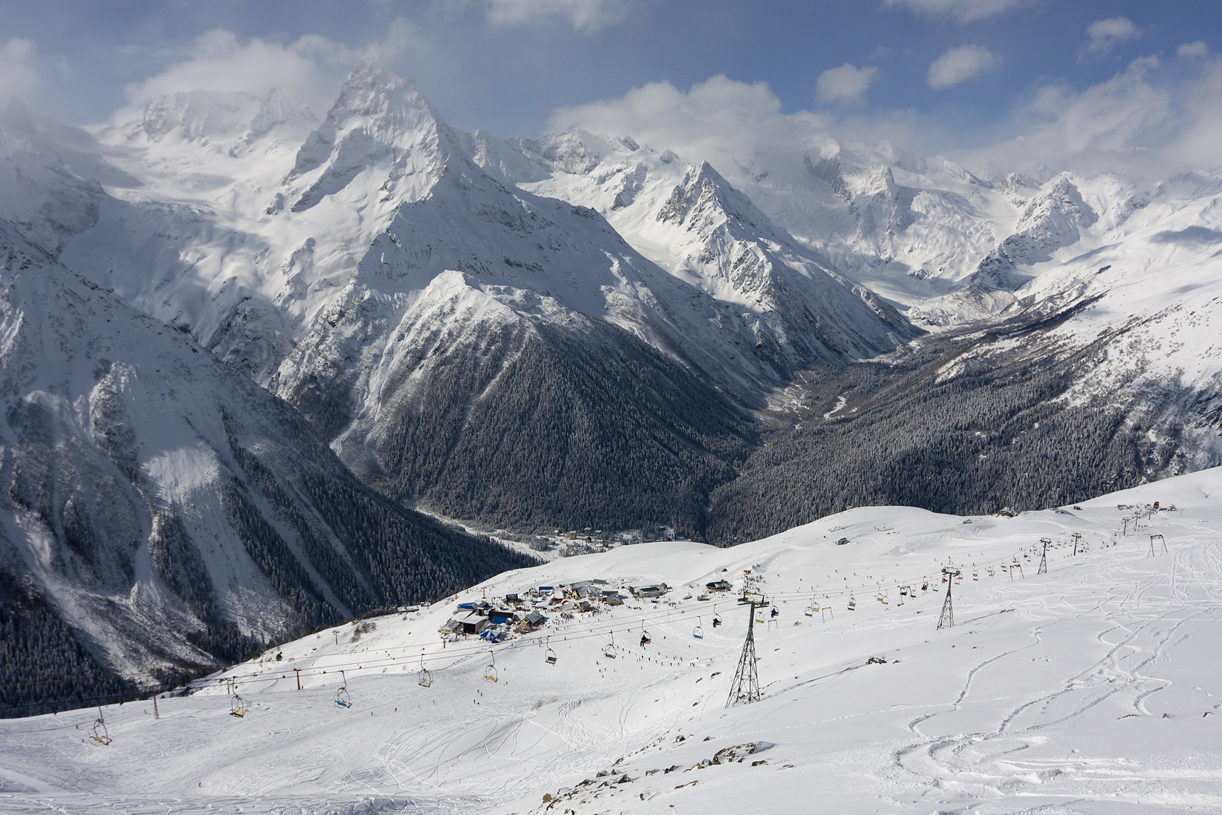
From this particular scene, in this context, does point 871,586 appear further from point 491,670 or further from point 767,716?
point 767,716

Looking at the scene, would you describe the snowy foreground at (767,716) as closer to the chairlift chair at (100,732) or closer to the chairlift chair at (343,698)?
the chairlift chair at (100,732)

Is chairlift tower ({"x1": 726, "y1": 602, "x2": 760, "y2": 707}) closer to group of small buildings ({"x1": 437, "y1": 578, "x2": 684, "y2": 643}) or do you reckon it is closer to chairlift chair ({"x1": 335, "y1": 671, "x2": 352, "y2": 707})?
chairlift chair ({"x1": 335, "y1": 671, "x2": 352, "y2": 707})

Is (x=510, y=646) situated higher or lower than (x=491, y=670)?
higher

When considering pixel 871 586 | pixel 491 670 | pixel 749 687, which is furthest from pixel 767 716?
pixel 871 586

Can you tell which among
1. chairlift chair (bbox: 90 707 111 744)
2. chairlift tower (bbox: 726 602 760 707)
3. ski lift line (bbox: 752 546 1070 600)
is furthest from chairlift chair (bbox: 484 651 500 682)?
ski lift line (bbox: 752 546 1070 600)

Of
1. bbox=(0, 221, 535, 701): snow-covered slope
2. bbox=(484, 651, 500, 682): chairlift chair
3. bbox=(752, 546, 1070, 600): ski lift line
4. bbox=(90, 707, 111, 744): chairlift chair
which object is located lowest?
bbox=(484, 651, 500, 682): chairlift chair

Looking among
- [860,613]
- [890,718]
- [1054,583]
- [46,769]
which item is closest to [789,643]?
[860,613]

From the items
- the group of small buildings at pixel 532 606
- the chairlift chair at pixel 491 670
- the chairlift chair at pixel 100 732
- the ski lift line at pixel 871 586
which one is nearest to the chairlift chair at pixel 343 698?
the chairlift chair at pixel 491 670
